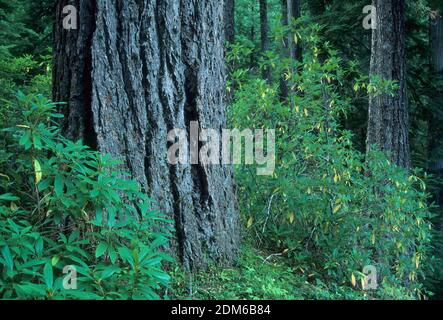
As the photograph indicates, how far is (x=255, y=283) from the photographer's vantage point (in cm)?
383

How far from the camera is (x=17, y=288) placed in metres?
2.58

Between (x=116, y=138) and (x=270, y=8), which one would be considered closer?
(x=116, y=138)

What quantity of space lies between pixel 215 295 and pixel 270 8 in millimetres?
31353

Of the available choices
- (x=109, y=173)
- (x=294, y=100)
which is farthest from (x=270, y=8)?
(x=109, y=173)

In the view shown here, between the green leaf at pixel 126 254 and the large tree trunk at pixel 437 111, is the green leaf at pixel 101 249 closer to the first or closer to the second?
the green leaf at pixel 126 254

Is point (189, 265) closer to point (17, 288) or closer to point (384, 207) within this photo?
point (17, 288)

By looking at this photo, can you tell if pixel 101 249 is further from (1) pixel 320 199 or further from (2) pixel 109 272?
(1) pixel 320 199

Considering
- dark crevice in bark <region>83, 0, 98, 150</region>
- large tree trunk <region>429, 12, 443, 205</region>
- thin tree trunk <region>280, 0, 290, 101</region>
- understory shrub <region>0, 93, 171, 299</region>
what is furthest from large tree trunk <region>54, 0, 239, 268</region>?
large tree trunk <region>429, 12, 443, 205</region>

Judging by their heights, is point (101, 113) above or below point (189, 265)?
above

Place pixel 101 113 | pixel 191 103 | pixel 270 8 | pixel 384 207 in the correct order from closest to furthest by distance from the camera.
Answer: pixel 101 113 < pixel 191 103 < pixel 384 207 < pixel 270 8

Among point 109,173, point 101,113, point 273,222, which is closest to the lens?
point 109,173

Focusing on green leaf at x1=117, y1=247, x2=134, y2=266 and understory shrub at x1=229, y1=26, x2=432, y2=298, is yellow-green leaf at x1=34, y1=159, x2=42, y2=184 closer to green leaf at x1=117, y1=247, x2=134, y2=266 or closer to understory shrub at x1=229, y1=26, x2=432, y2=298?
green leaf at x1=117, y1=247, x2=134, y2=266

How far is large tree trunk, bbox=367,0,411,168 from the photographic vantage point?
30.4 feet

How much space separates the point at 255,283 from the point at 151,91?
164 cm
